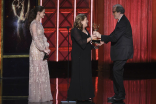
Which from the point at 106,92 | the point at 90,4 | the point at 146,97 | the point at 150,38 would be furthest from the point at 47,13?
the point at 146,97

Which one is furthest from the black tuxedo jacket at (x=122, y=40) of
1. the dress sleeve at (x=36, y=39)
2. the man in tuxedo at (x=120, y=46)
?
the dress sleeve at (x=36, y=39)

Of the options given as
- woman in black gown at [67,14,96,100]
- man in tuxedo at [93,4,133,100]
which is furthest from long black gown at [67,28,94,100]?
man in tuxedo at [93,4,133,100]

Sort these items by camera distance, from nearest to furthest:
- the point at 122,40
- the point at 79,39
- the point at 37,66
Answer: the point at 79,39 → the point at 37,66 → the point at 122,40

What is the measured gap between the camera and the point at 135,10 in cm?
805

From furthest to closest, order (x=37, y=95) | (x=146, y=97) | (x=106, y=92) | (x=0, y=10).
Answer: (x=0, y=10) < (x=106, y=92) < (x=146, y=97) < (x=37, y=95)

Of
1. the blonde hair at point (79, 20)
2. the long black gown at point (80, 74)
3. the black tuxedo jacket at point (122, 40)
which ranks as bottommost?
the long black gown at point (80, 74)

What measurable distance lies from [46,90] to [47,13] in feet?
15.4

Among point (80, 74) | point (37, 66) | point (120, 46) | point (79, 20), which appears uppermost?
point (79, 20)

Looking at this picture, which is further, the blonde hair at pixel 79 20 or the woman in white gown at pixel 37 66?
the woman in white gown at pixel 37 66

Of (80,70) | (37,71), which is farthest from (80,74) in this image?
(37,71)

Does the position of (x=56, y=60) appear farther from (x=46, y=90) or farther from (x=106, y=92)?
(x=46, y=90)

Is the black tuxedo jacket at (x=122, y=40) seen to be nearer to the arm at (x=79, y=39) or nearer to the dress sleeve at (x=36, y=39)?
the arm at (x=79, y=39)

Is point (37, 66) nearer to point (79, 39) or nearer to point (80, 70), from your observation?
point (80, 70)

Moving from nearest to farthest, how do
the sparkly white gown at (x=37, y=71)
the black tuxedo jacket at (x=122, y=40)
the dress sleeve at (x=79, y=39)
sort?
1. the dress sleeve at (x=79, y=39)
2. the sparkly white gown at (x=37, y=71)
3. the black tuxedo jacket at (x=122, y=40)
